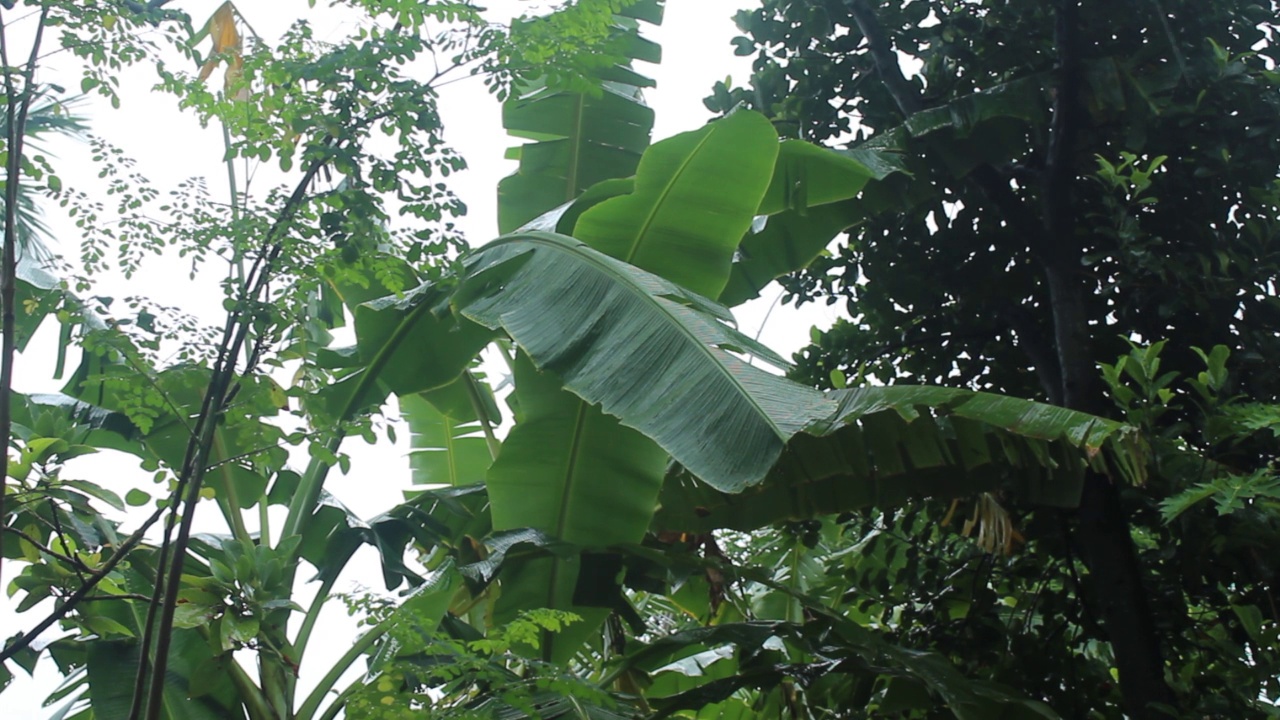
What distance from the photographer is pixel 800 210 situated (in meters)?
2.10

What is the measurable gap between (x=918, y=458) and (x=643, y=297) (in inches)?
21.2

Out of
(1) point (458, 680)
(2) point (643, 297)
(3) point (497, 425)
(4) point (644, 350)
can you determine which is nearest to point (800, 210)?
(2) point (643, 297)

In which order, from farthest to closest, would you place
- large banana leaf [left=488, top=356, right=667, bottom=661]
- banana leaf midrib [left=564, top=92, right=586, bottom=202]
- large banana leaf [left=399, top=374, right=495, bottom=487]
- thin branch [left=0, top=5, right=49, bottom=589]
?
large banana leaf [left=399, top=374, right=495, bottom=487] → banana leaf midrib [left=564, top=92, right=586, bottom=202] → large banana leaf [left=488, top=356, right=667, bottom=661] → thin branch [left=0, top=5, right=49, bottom=589]

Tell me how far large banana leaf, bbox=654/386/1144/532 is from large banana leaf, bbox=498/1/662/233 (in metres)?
0.92

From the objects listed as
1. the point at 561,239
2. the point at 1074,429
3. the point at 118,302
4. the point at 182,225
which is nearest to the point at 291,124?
the point at 182,225

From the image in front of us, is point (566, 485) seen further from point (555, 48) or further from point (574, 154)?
point (574, 154)

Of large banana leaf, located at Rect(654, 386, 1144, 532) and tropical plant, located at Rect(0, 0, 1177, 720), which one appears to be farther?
large banana leaf, located at Rect(654, 386, 1144, 532)

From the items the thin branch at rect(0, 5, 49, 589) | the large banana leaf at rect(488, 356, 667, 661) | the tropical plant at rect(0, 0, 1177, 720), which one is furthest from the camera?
the large banana leaf at rect(488, 356, 667, 661)

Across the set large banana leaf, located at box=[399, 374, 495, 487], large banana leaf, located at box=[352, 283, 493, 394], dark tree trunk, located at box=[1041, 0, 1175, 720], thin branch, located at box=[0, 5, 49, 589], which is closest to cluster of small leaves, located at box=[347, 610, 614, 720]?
thin branch, located at box=[0, 5, 49, 589]

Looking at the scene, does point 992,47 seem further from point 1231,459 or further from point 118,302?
point 118,302

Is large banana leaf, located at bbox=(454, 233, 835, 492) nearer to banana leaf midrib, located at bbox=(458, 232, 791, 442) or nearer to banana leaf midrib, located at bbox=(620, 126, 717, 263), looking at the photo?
banana leaf midrib, located at bbox=(458, 232, 791, 442)

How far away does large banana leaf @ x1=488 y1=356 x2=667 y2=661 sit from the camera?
1.89m

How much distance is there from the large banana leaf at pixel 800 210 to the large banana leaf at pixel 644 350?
1.72 feet

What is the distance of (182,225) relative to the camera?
1.21m
